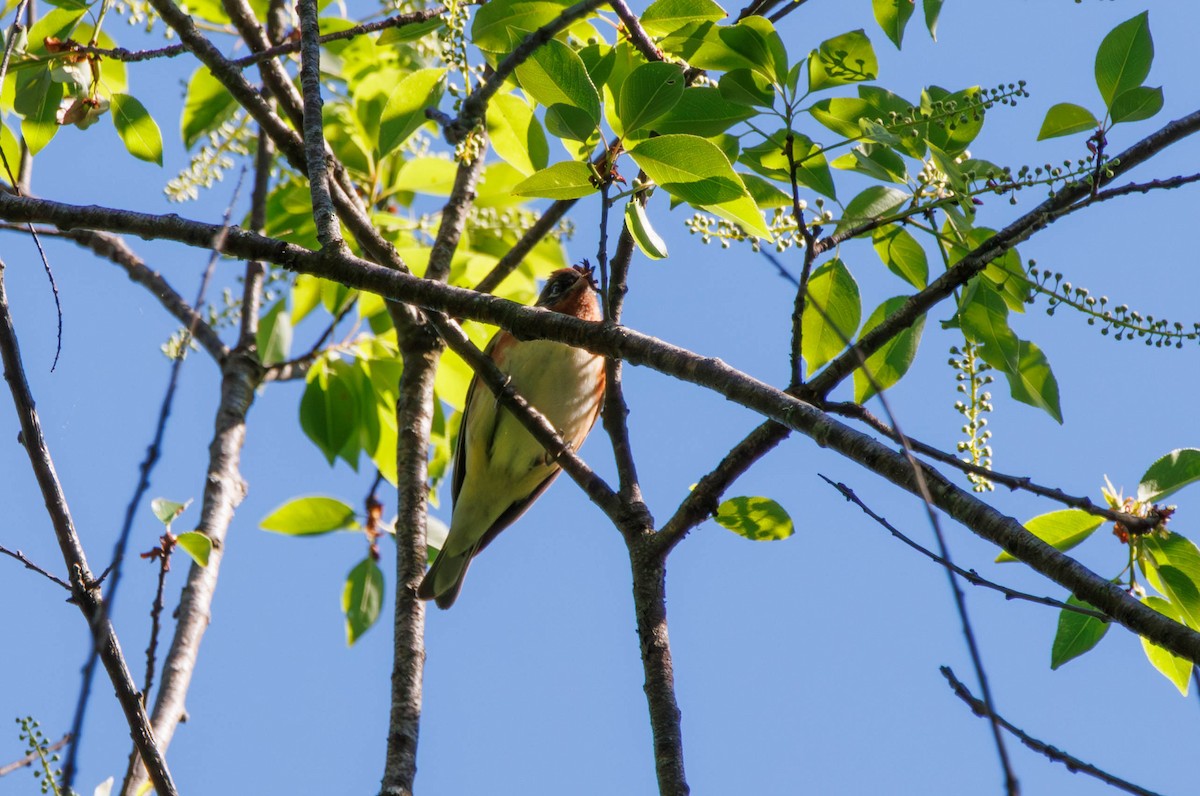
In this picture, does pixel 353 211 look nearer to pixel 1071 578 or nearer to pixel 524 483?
pixel 524 483

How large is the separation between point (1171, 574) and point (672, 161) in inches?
63.3

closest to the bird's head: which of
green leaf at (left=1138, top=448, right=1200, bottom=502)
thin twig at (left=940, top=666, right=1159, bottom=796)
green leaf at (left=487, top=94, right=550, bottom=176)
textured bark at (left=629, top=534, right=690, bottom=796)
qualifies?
green leaf at (left=487, top=94, right=550, bottom=176)

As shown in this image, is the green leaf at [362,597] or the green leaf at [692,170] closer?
the green leaf at [692,170]

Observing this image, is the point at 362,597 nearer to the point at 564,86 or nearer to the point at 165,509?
the point at 165,509

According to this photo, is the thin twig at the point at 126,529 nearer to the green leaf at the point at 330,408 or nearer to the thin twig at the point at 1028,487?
the thin twig at the point at 1028,487

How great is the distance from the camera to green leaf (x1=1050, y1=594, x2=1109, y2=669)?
313 centimetres

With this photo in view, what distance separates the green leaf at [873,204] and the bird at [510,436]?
338cm

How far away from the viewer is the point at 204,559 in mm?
3828

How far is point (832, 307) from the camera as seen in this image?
3.59m

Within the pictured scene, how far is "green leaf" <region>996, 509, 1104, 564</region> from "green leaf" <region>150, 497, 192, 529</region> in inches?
102

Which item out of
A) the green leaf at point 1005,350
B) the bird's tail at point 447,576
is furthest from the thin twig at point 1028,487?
the bird's tail at point 447,576

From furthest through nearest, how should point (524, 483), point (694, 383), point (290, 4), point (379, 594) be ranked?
1. point (290, 4)
2. point (524, 483)
3. point (379, 594)
4. point (694, 383)

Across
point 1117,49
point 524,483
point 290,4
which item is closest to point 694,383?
point 1117,49

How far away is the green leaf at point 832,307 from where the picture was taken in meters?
3.57
